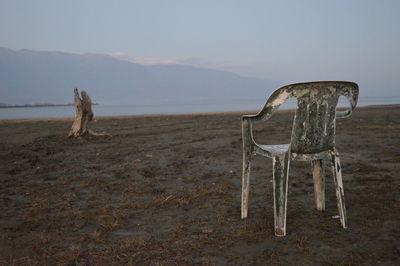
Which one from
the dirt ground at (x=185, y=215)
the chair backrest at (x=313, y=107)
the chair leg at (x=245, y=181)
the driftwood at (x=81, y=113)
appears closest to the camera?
the dirt ground at (x=185, y=215)

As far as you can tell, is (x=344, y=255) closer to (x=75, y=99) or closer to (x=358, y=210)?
(x=358, y=210)

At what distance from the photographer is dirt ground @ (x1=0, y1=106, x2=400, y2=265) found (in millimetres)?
2998

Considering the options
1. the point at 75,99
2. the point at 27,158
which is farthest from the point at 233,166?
the point at 75,99

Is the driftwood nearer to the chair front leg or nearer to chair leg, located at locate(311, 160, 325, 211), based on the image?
the chair front leg

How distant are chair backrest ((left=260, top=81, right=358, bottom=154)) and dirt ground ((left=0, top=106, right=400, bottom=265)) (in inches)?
37.0

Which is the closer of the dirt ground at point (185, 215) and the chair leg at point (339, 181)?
the dirt ground at point (185, 215)

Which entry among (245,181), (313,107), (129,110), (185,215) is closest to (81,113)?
(185,215)

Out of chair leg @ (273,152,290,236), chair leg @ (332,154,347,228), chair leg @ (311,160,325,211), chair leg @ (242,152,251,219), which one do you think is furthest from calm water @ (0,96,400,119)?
chair leg @ (332,154,347,228)

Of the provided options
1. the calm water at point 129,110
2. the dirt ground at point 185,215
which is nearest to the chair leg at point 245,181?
the dirt ground at point 185,215

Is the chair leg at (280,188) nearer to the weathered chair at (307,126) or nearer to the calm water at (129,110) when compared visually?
the weathered chair at (307,126)

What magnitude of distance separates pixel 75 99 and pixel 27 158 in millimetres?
4865

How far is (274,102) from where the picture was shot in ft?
10.5

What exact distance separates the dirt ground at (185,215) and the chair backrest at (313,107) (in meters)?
0.94

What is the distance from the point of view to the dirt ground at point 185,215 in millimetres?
2998
